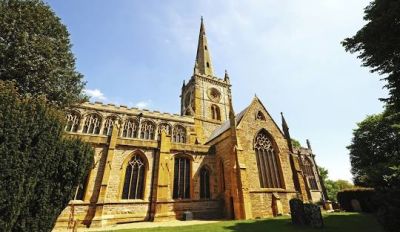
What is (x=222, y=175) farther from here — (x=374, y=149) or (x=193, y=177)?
(x=374, y=149)

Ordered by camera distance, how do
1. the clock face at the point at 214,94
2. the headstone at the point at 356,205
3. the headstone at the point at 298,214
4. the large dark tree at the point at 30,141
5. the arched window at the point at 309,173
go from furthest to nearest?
the clock face at the point at 214,94
the arched window at the point at 309,173
the headstone at the point at 356,205
the headstone at the point at 298,214
the large dark tree at the point at 30,141

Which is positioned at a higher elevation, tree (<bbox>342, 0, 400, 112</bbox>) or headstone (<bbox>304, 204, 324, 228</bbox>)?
tree (<bbox>342, 0, 400, 112</bbox>)

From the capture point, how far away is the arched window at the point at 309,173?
3638 cm

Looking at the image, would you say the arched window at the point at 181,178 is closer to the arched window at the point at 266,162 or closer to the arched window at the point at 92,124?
the arched window at the point at 266,162

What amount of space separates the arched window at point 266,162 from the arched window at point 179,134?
14.7 metres

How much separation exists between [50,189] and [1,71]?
10219 millimetres

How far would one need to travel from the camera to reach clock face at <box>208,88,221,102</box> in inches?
1469

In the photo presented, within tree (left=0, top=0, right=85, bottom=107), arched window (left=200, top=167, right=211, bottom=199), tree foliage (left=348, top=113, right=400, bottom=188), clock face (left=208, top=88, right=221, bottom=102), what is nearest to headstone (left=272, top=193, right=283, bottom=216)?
arched window (left=200, top=167, right=211, bottom=199)

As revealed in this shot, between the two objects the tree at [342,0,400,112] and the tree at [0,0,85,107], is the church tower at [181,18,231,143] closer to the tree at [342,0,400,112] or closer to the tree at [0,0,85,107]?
the tree at [0,0,85,107]

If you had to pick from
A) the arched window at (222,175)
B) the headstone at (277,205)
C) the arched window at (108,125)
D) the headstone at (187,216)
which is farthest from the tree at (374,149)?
the arched window at (108,125)

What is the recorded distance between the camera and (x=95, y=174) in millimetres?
16516

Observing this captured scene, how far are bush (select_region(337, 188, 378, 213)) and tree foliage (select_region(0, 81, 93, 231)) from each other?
24.6 metres

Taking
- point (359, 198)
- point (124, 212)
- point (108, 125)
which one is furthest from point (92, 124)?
point (359, 198)

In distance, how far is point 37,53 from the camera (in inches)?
587
